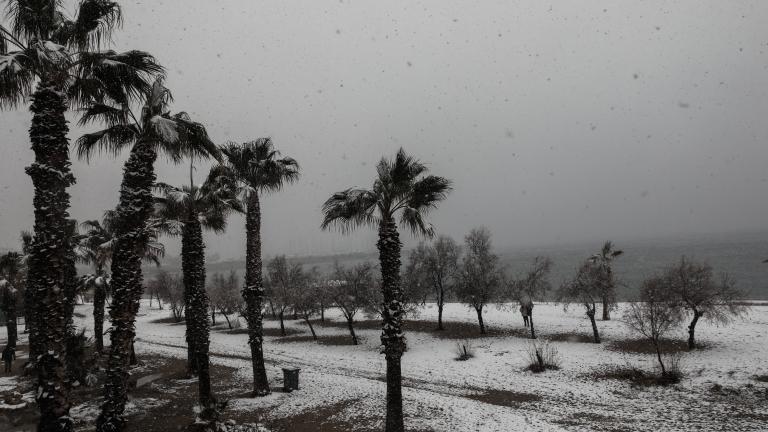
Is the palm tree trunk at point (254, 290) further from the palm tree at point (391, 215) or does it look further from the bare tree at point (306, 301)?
the bare tree at point (306, 301)

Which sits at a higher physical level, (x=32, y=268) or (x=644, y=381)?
(x=32, y=268)

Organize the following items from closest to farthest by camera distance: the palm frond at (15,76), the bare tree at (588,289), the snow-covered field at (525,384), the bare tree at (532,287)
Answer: the palm frond at (15,76)
the snow-covered field at (525,384)
the bare tree at (588,289)
the bare tree at (532,287)

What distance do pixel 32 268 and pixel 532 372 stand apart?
77.6 ft

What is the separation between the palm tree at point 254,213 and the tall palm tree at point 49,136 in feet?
25.6

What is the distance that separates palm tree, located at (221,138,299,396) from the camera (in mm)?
17219

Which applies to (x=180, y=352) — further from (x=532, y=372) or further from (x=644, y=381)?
(x=644, y=381)

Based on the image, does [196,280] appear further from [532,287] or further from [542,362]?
[532,287]

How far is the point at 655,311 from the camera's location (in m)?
23.6

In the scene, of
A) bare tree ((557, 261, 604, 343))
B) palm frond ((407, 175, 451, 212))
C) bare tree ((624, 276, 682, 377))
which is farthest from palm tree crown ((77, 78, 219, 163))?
bare tree ((557, 261, 604, 343))

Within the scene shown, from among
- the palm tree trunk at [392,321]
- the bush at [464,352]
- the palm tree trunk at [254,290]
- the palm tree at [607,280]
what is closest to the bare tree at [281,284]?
the bush at [464,352]

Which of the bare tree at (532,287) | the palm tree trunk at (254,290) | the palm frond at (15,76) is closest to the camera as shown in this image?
the palm frond at (15,76)

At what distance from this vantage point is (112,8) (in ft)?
32.2

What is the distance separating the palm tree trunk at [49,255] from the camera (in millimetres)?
8609

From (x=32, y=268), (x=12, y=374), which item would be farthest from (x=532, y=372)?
(x=12, y=374)
